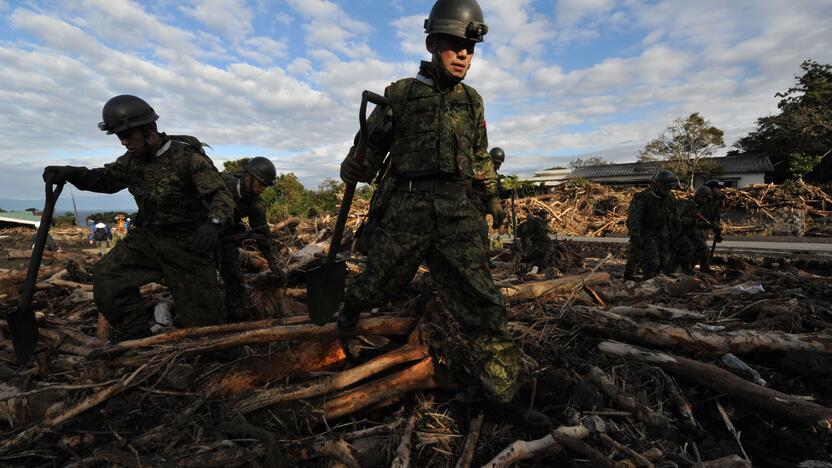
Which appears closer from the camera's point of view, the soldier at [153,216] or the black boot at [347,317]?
the black boot at [347,317]

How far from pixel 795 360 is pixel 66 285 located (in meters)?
6.78

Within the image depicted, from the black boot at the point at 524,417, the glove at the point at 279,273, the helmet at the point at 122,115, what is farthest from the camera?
the glove at the point at 279,273

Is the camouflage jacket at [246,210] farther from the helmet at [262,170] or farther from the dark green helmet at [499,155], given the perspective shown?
the dark green helmet at [499,155]

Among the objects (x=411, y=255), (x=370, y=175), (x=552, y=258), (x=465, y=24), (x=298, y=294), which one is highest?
(x=465, y=24)

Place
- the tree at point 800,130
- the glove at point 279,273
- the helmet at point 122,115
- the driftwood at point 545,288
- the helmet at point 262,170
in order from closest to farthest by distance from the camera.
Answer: the helmet at point 122,115 < the driftwood at point 545,288 < the glove at point 279,273 < the helmet at point 262,170 < the tree at point 800,130

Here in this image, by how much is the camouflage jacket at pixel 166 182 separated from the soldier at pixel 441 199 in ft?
4.33

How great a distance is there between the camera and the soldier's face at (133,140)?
9.78 ft

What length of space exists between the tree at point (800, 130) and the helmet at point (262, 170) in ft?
78.1

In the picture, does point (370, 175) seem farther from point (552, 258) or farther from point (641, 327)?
point (552, 258)

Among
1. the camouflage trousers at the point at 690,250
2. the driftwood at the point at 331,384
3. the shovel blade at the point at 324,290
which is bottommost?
the camouflage trousers at the point at 690,250

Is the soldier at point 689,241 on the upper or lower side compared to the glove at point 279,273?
lower

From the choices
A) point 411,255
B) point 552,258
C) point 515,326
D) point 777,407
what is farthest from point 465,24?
point 552,258

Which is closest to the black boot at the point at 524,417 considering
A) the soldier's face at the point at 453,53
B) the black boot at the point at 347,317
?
the black boot at the point at 347,317

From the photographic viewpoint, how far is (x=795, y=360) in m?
2.60
